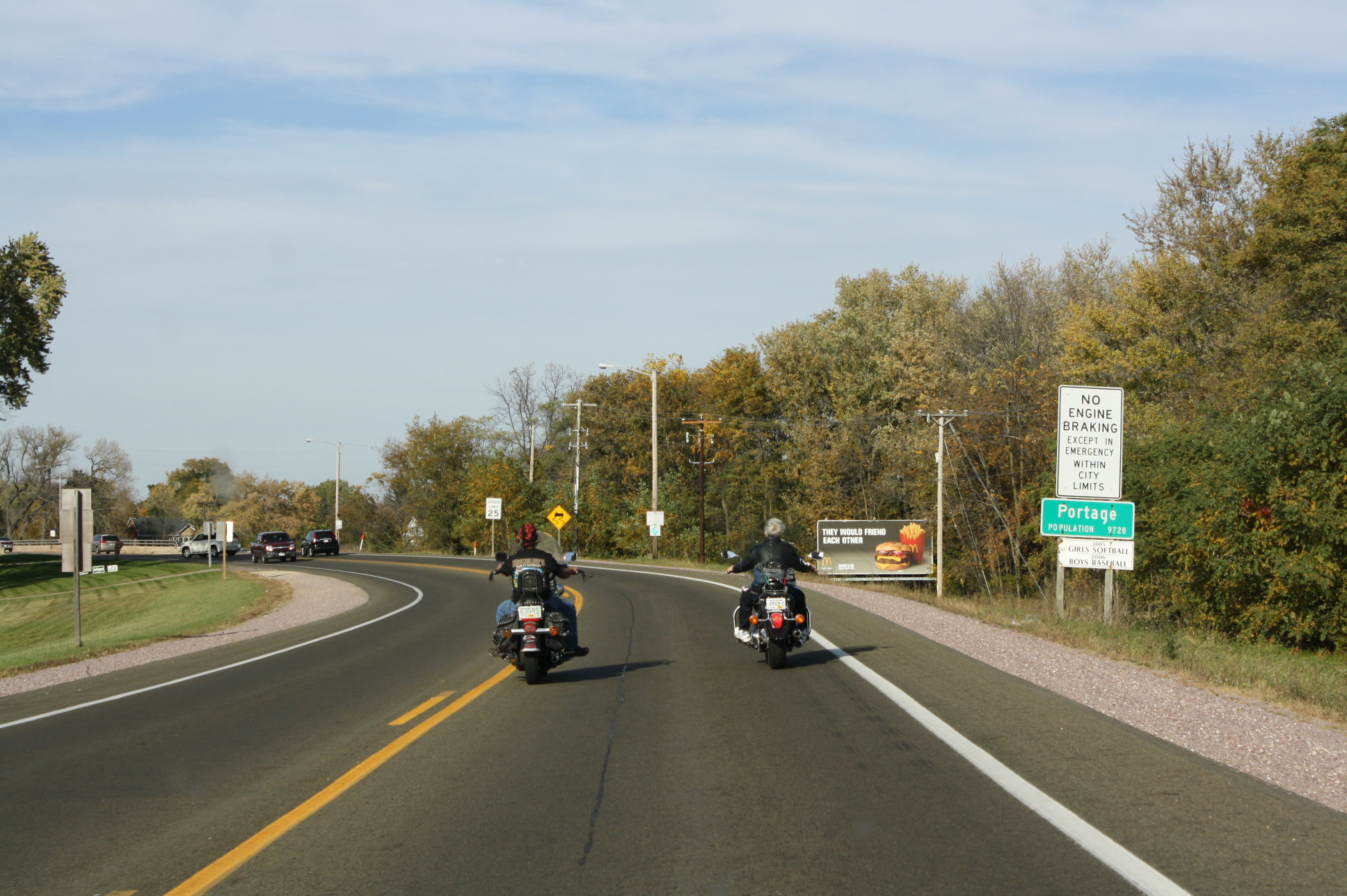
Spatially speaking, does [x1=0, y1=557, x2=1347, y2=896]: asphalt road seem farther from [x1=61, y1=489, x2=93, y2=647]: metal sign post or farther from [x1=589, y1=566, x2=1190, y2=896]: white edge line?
[x1=61, y1=489, x2=93, y2=647]: metal sign post

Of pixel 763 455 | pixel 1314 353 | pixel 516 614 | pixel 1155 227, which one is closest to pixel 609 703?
pixel 516 614

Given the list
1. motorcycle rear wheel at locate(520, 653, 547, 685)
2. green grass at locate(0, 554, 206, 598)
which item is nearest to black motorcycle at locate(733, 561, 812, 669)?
motorcycle rear wheel at locate(520, 653, 547, 685)

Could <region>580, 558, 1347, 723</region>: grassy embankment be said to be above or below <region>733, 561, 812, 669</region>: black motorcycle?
below

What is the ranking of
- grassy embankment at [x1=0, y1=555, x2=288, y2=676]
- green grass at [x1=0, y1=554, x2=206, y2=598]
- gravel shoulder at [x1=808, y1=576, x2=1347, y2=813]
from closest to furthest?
gravel shoulder at [x1=808, y1=576, x2=1347, y2=813] → grassy embankment at [x1=0, y1=555, x2=288, y2=676] → green grass at [x1=0, y1=554, x2=206, y2=598]

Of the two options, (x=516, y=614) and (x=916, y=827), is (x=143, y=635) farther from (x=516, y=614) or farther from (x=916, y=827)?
(x=916, y=827)

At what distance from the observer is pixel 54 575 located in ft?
176

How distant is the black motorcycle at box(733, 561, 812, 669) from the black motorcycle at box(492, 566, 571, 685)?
2333 millimetres

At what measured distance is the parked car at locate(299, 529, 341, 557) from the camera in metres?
69.8

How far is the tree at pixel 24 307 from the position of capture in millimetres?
49375

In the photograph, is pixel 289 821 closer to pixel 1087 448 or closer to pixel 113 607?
pixel 1087 448

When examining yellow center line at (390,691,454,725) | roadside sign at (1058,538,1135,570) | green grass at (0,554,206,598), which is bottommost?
green grass at (0,554,206,598)

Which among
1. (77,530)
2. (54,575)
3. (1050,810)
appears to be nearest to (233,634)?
(77,530)

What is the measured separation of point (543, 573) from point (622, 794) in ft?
17.0

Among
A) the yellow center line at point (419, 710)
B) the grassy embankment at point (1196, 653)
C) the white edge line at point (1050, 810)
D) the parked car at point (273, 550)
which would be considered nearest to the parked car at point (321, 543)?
the parked car at point (273, 550)
